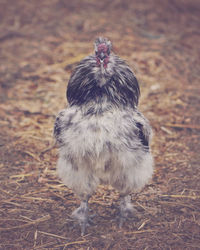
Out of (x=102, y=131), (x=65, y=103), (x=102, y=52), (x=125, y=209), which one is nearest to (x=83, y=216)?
(x=125, y=209)

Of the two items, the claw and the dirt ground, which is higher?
the dirt ground

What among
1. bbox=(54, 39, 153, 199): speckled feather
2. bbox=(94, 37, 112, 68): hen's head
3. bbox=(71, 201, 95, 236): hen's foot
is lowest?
bbox=(71, 201, 95, 236): hen's foot

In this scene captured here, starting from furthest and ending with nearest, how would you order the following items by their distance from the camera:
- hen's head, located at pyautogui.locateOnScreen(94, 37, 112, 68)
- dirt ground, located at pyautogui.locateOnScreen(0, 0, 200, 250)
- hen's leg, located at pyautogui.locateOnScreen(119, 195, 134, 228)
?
hen's leg, located at pyautogui.locateOnScreen(119, 195, 134, 228), dirt ground, located at pyautogui.locateOnScreen(0, 0, 200, 250), hen's head, located at pyautogui.locateOnScreen(94, 37, 112, 68)

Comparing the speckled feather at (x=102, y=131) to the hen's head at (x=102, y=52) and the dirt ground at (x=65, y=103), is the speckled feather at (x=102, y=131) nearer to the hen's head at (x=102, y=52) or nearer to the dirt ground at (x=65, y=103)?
the hen's head at (x=102, y=52)

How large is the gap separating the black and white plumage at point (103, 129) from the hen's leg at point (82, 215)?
43 centimetres

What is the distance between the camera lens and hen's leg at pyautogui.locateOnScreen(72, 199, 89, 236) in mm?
4428

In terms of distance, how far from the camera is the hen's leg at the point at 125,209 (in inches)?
179

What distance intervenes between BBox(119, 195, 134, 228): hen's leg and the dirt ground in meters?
0.09

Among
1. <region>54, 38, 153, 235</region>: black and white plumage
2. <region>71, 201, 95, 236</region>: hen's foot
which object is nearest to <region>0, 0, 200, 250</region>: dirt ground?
<region>71, 201, 95, 236</region>: hen's foot

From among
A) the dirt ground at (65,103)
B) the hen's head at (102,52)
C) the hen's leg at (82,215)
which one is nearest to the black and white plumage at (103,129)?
the hen's head at (102,52)

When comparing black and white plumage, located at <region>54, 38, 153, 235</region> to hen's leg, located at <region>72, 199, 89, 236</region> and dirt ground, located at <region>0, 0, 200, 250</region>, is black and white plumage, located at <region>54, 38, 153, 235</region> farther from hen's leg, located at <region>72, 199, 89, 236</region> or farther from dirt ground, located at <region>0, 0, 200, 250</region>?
dirt ground, located at <region>0, 0, 200, 250</region>

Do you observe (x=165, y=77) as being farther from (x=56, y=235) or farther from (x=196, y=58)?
(x=56, y=235)

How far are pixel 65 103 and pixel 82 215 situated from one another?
9.92 ft

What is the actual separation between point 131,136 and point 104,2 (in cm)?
808
